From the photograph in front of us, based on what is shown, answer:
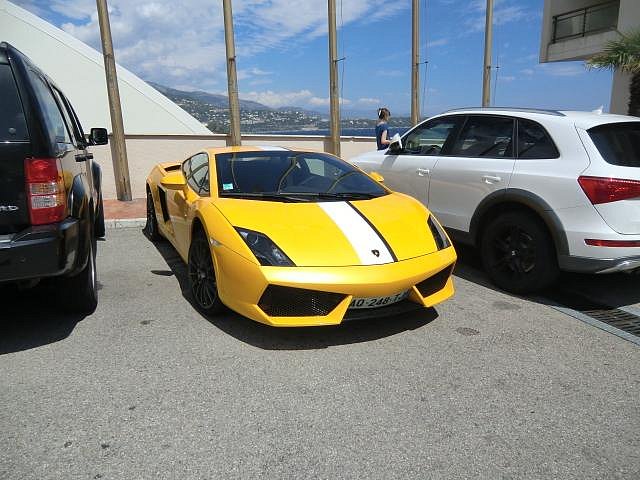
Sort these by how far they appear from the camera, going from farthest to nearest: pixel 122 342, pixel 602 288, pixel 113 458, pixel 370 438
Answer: pixel 602 288, pixel 122 342, pixel 370 438, pixel 113 458

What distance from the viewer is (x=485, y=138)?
15.9 ft

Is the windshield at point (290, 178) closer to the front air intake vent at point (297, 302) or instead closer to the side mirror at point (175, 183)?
the side mirror at point (175, 183)

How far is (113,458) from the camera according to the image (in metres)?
2.13

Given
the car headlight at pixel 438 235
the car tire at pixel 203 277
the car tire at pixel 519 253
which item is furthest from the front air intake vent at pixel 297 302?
the car tire at pixel 519 253

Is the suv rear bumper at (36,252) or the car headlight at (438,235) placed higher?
the suv rear bumper at (36,252)

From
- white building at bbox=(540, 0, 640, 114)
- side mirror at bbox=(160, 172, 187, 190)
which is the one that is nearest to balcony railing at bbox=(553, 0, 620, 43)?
white building at bbox=(540, 0, 640, 114)

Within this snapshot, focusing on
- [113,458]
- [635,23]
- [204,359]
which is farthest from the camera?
[635,23]

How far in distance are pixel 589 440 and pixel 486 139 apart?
319cm

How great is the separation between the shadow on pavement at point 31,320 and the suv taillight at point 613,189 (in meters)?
4.03

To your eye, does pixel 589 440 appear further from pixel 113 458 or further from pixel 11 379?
pixel 11 379

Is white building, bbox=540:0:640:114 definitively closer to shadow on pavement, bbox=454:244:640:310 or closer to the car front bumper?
shadow on pavement, bbox=454:244:640:310

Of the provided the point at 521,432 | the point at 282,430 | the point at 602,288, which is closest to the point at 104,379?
the point at 282,430

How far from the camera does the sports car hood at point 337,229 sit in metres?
3.22

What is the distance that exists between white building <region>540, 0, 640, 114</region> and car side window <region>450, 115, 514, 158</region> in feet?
47.3
